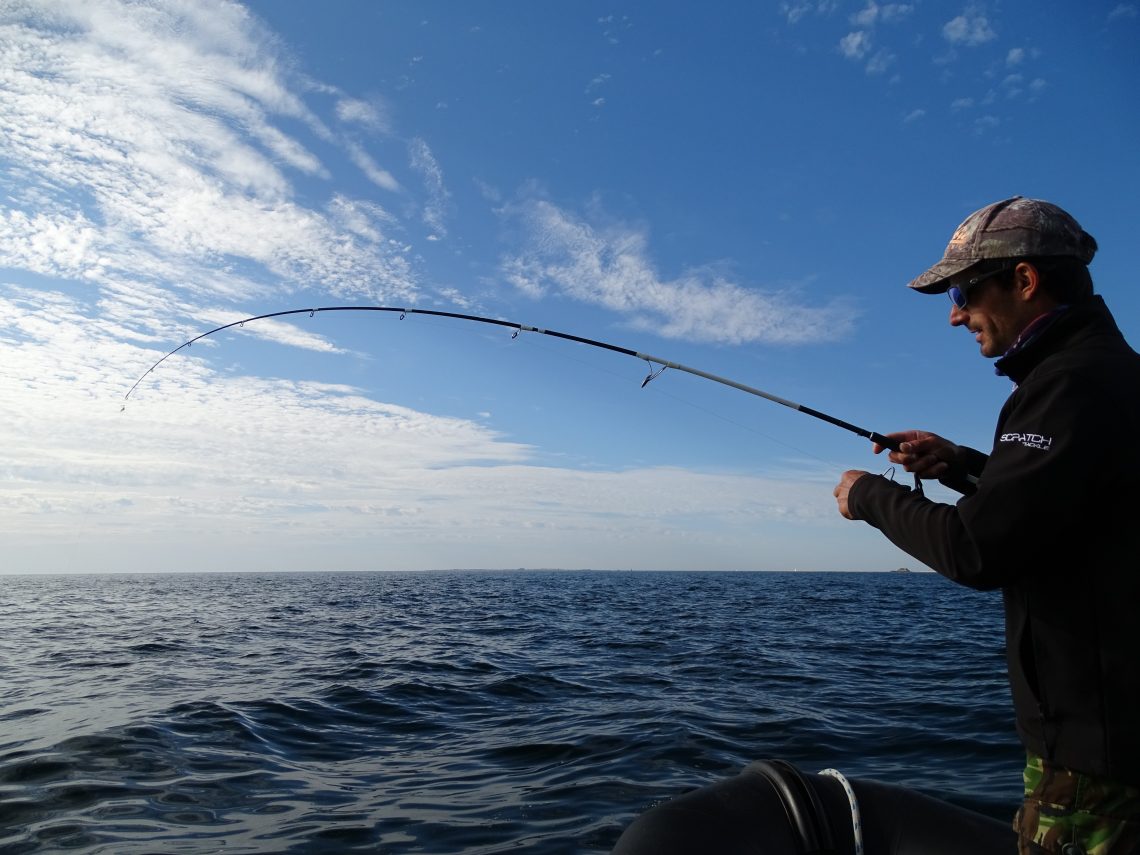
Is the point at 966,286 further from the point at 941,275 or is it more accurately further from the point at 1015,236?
the point at 1015,236

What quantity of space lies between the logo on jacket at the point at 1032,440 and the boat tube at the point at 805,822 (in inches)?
74.3

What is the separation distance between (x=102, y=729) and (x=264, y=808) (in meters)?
3.26

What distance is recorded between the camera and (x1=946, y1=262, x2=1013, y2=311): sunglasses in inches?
82.4

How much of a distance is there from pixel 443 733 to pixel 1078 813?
703 centimetres

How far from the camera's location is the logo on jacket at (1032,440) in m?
1.73

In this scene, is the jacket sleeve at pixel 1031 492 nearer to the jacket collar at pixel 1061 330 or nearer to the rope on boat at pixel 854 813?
the jacket collar at pixel 1061 330

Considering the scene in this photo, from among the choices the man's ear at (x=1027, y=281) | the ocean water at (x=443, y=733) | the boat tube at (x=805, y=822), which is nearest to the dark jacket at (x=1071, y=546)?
the man's ear at (x=1027, y=281)

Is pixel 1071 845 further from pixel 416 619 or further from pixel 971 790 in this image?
pixel 416 619

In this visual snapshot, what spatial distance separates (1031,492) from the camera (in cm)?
171

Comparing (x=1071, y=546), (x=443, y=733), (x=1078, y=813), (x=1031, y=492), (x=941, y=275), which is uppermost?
(x=941, y=275)

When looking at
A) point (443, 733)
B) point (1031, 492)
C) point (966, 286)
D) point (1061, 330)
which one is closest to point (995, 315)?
point (966, 286)

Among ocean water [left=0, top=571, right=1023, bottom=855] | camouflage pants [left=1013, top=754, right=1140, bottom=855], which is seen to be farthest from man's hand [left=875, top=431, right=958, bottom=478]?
ocean water [left=0, top=571, right=1023, bottom=855]

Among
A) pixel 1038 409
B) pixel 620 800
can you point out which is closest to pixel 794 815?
pixel 1038 409

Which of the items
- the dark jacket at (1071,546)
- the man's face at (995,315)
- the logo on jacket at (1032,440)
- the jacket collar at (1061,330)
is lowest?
the dark jacket at (1071,546)
